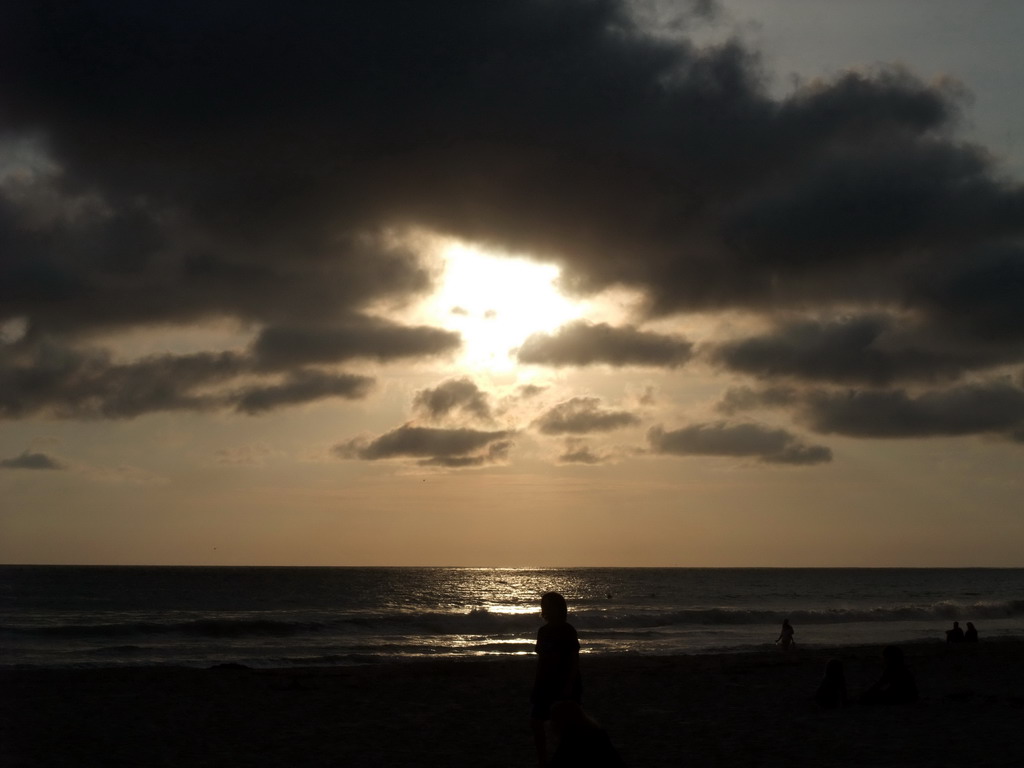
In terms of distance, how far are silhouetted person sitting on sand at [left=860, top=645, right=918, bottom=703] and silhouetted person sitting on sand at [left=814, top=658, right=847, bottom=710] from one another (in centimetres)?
33

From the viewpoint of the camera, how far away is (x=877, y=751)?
11.8 meters

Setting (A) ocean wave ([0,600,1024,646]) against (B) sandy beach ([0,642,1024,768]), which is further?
(A) ocean wave ([0,600,1024,646])

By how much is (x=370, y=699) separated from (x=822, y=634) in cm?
3117

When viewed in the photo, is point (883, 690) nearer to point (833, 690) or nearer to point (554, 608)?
point (833, 690)

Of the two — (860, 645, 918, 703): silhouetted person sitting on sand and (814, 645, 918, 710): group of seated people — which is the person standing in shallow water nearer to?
(814, 645, 918, 710): group of seated people

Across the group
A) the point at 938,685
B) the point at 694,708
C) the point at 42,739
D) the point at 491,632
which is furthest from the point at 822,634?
the point at 42,739

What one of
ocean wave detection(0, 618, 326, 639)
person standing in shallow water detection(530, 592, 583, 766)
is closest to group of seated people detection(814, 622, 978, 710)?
person standing in shallow water detection(530, 592, 583, 766)

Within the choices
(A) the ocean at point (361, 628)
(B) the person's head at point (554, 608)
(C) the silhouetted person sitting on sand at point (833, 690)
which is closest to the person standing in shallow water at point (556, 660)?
(B) the person's head at point (554, 608)

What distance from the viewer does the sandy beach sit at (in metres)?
12.3

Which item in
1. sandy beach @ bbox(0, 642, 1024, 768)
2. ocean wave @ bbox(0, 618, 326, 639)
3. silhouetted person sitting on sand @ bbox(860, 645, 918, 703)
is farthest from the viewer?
ocean wave @ bbox(0, 618, 326, 639)

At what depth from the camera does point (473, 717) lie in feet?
52.9

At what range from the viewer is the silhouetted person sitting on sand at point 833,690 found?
15.5 meters

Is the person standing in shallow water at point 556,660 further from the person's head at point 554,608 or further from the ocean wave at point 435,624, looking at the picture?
the ocean wave at point 435,624

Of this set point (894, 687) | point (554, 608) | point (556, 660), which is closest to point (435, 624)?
point (894, 687)
